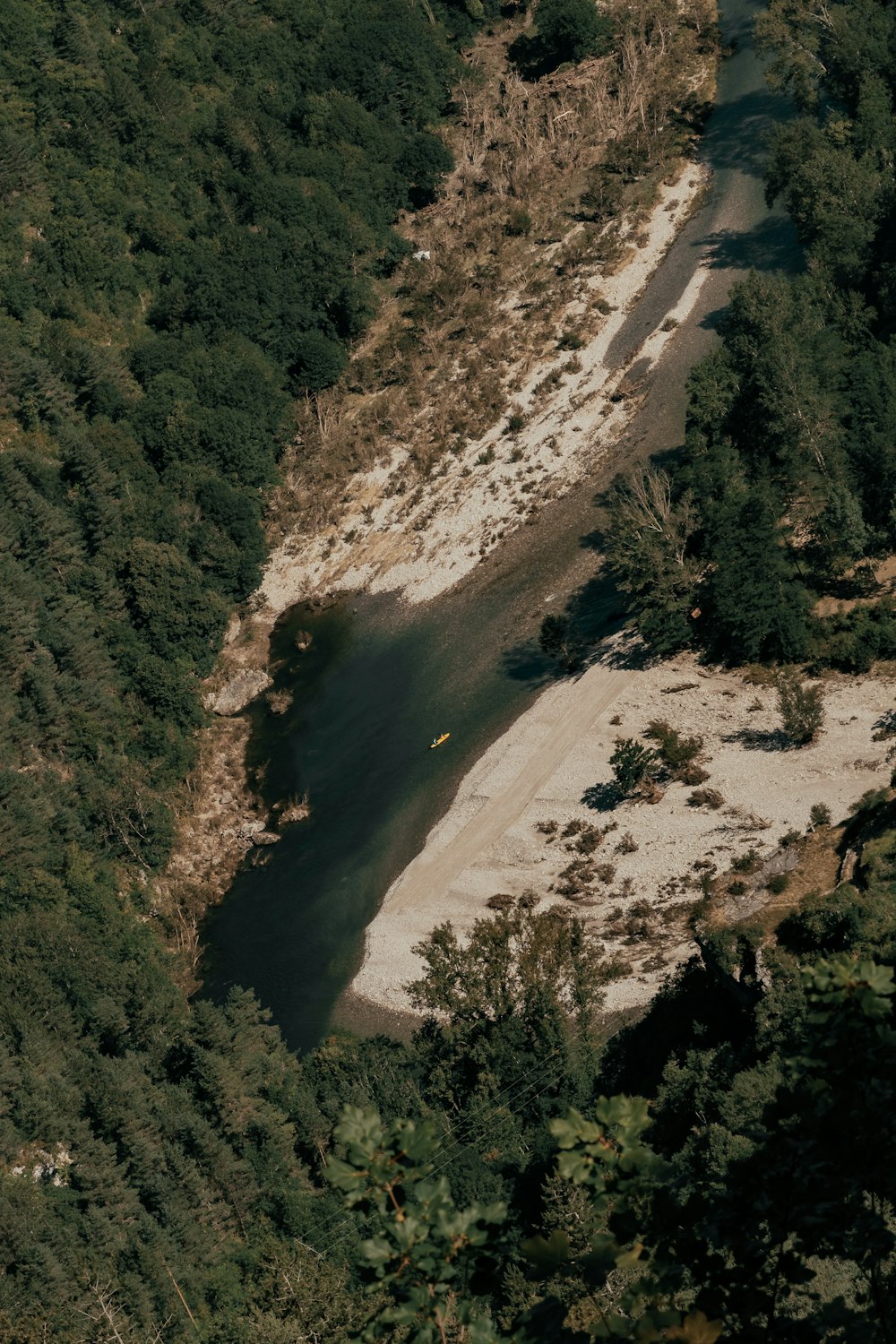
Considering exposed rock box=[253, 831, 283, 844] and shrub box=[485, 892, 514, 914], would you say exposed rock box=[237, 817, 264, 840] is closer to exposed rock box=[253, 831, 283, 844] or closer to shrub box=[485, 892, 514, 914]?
exposed rock box=[253, 831, 283, 844]

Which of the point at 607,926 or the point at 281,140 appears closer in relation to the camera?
the point at 607,926

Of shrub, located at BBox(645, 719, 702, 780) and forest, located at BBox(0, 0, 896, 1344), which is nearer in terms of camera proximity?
forest, located at BBox(0, 0, 896, 1344)

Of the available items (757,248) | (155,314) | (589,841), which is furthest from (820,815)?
(155,314)

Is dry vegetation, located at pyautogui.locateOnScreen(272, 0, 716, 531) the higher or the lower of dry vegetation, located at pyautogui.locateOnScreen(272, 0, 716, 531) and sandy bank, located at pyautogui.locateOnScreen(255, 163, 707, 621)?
the higher

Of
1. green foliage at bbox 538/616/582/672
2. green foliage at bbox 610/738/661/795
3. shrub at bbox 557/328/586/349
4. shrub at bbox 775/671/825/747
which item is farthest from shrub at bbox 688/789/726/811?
shrub at bbox 557/328/586/349

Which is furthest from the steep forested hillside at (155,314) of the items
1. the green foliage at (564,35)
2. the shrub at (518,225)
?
the shrub at (518,225)

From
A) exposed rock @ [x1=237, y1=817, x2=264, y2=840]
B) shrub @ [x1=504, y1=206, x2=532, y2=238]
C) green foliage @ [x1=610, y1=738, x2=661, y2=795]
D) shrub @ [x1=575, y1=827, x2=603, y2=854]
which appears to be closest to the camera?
shrub @ [x1=575, y1=827, x2=603, y2=854]

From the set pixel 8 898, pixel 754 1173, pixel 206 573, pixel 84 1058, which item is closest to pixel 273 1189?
pixel 84 1058

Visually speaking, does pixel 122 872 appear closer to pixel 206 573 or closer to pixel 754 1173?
pixel 206 573
